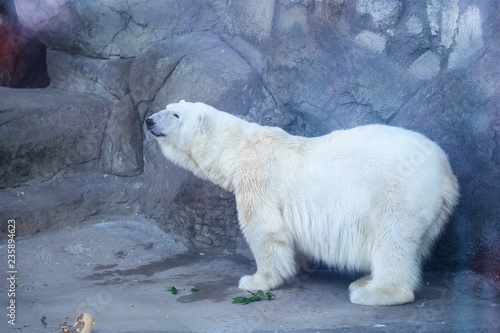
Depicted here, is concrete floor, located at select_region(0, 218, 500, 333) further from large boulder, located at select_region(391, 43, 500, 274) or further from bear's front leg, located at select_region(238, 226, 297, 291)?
large boulder, located at select_region(391, 43, 500, 274)

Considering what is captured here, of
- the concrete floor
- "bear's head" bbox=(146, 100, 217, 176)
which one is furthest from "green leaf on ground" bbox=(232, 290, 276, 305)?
"bear's head" bbox=(146, 100, 217, 176)

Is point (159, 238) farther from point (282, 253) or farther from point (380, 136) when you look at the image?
point (380, 136)

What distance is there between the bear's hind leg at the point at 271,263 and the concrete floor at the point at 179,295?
0.08 m

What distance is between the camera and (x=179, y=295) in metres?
5.11


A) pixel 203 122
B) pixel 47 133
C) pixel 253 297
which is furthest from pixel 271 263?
pixel 47 133

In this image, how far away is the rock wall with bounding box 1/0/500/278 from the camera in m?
5.13

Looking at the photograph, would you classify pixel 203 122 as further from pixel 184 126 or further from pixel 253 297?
pixel 253 297

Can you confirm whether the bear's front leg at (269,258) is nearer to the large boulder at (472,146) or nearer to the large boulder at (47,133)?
the large boulder at (472,146)

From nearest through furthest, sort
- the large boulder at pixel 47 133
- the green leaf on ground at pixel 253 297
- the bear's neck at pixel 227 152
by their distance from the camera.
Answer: the green leaf on ground at pixel 253 297
the bear's neck at pixel 227 152
the large boulder at pixel 47 133

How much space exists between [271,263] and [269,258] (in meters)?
0.03

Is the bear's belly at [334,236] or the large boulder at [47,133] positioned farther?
the large boulder at [47,133]

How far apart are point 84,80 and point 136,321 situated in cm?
331

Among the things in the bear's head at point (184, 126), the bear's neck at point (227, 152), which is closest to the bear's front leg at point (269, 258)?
the bear's neck at point (227, 152)

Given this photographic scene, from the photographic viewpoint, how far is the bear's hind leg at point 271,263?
5094 mm
